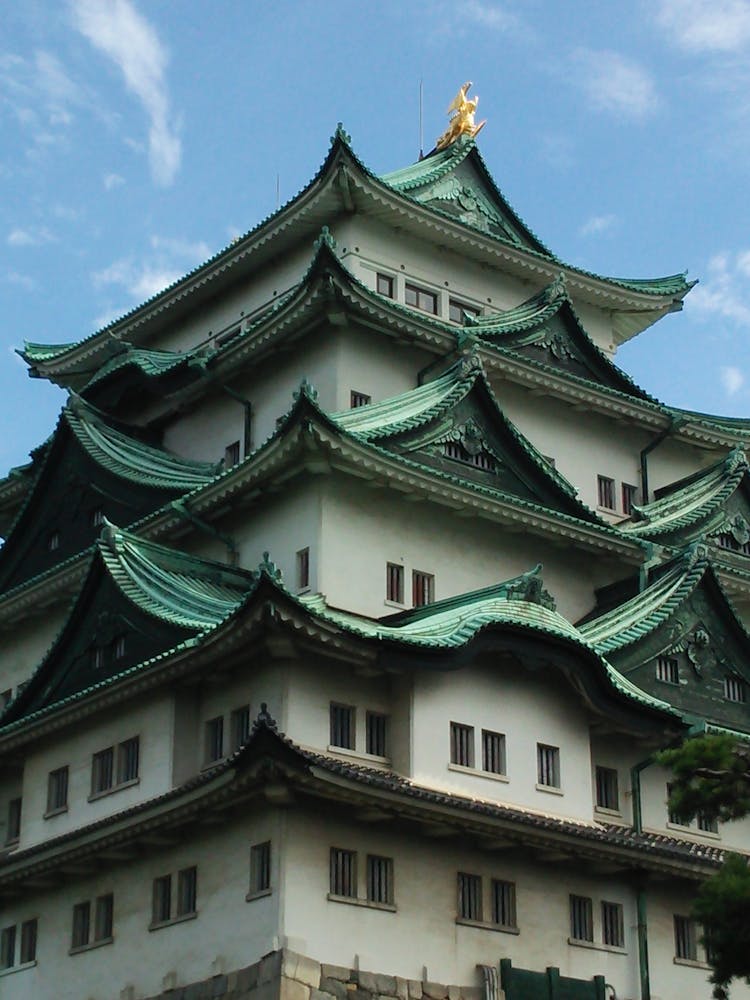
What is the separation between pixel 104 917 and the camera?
35656mm

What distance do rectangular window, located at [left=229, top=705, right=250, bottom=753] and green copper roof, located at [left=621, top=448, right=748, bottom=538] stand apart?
41.2ft

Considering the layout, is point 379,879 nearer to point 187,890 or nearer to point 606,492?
point 187,890

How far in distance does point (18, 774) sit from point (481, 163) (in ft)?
72.2

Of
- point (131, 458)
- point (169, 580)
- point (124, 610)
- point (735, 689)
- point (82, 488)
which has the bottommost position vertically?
point (735, 689)

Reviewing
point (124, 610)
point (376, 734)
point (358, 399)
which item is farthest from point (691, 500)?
point (124, 610)

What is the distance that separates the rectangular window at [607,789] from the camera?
3747cm

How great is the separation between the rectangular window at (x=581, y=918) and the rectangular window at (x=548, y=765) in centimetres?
232

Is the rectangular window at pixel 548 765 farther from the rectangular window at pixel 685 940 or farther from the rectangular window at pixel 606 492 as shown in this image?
the rectangular window at pixel 606 492

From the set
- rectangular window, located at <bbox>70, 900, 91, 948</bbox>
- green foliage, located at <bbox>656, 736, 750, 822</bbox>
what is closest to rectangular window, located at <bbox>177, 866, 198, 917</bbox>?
rectangular window, located at <bbox>70, 900, 91, 948</bbox>

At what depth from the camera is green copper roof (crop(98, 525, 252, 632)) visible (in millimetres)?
36031

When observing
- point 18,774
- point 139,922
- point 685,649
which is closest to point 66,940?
point 139,922

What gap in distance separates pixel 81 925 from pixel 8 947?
2.78 m

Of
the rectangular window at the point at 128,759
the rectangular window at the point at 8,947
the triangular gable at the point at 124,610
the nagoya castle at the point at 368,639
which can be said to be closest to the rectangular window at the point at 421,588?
the nagoya castle at the point at 368,639

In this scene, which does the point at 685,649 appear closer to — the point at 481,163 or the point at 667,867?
the point at 667,867
